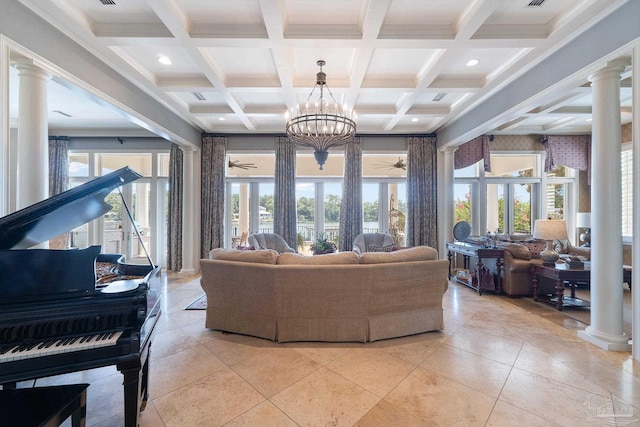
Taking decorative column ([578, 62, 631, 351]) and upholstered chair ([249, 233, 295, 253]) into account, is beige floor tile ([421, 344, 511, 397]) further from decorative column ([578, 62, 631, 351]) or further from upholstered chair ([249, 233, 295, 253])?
upholstered chair ([249, 233, 295, 253])

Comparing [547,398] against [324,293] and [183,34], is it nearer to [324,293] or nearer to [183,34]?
[324,293]

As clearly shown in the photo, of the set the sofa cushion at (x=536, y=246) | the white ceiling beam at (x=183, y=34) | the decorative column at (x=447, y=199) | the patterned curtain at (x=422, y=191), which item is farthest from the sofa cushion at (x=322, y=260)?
the sofa cushion at (x=536, y=246)

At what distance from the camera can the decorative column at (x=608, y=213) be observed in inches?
103

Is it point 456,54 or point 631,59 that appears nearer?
point 631,59

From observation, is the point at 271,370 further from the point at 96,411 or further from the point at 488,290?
the point at 488,290

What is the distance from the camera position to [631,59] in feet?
8.01

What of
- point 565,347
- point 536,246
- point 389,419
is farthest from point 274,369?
point 536,246

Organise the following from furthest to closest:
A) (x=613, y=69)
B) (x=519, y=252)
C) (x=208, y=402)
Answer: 1. (x=519, y=252)
2. (x=613, y=69)
3. (x=208, y=402)

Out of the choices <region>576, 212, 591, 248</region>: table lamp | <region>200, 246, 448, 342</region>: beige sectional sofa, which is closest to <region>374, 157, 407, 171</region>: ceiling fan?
<region>576, 212, 591, 248</region>: table lamp

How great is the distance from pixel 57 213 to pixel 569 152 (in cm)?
914

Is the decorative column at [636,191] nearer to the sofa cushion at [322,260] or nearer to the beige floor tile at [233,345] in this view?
the sofa cushion at [322,260]

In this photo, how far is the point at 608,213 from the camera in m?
2.63

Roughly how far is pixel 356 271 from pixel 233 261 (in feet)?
4.43

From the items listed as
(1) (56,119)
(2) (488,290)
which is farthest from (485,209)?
(1) (56,119)
